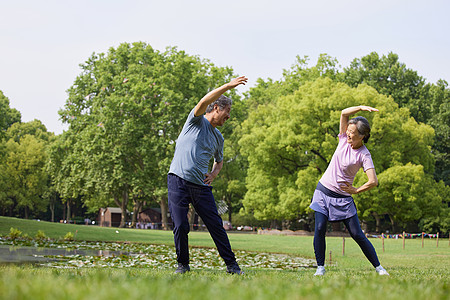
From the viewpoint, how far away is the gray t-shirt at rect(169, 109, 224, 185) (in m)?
5.98

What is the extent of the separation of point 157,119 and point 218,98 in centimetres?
3652

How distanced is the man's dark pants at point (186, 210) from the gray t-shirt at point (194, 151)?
10 centimetres

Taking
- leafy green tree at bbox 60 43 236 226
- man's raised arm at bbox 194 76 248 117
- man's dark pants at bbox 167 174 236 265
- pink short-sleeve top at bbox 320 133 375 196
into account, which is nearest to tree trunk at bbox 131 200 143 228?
leafy green tree at bbox 60 43 236 226

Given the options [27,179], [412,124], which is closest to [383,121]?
[412,124]

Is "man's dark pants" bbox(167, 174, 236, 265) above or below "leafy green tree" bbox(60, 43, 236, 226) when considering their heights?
below

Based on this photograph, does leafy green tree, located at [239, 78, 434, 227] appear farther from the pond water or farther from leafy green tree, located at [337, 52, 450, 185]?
the pond water

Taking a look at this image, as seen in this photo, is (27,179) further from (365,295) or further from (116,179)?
(365,295)

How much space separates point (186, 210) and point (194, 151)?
771 millimetres

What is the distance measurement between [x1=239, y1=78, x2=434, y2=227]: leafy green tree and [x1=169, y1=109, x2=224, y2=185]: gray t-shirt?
28499 mm

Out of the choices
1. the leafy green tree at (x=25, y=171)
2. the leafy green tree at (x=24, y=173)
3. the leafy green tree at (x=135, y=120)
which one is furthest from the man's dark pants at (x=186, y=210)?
the leafy green tree at (x=25, y=171)

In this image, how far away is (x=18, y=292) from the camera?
2.49 meters

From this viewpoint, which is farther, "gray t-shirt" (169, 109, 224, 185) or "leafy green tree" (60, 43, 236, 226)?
"leafy green tree" (60, 43, 236, 226)

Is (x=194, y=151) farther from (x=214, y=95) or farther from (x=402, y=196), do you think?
(x=402, y=196)

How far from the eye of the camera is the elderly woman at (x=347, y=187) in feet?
21.8
